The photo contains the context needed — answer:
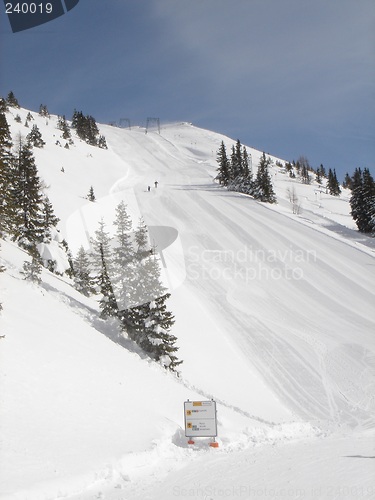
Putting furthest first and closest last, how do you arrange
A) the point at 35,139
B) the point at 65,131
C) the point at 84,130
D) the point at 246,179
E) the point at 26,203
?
1. the point at 84,130
2. the point at 65,131
3. the point at 35,139
4. the point at 246,179
5. the point at 26,203

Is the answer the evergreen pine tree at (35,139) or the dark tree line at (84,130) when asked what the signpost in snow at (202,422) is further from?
the dark tree line at (84,130)

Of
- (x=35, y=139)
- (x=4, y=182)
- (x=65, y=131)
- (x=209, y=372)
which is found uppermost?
(x=65, y=131)

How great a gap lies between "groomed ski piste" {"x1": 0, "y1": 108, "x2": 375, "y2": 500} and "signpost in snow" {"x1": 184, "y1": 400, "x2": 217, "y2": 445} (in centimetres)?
41

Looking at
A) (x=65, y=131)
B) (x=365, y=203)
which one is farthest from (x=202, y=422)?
(x=65, y=131)

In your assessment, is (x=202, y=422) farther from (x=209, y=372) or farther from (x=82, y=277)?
(x=82, y=277)

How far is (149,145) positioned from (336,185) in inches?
2568

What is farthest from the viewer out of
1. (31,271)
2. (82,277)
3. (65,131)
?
(65,131)

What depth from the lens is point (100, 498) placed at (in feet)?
22.5

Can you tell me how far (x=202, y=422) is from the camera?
35.9ft

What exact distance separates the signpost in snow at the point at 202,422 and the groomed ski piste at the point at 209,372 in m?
0.41

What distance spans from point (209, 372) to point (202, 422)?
9918mm

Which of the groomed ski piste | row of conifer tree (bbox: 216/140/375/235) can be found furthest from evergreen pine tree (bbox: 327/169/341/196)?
the groomed ski piste

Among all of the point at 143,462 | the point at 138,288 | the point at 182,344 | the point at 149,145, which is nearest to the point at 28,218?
the point at 138,288

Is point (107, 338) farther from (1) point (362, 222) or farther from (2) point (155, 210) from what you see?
(1) point (362, 222)
